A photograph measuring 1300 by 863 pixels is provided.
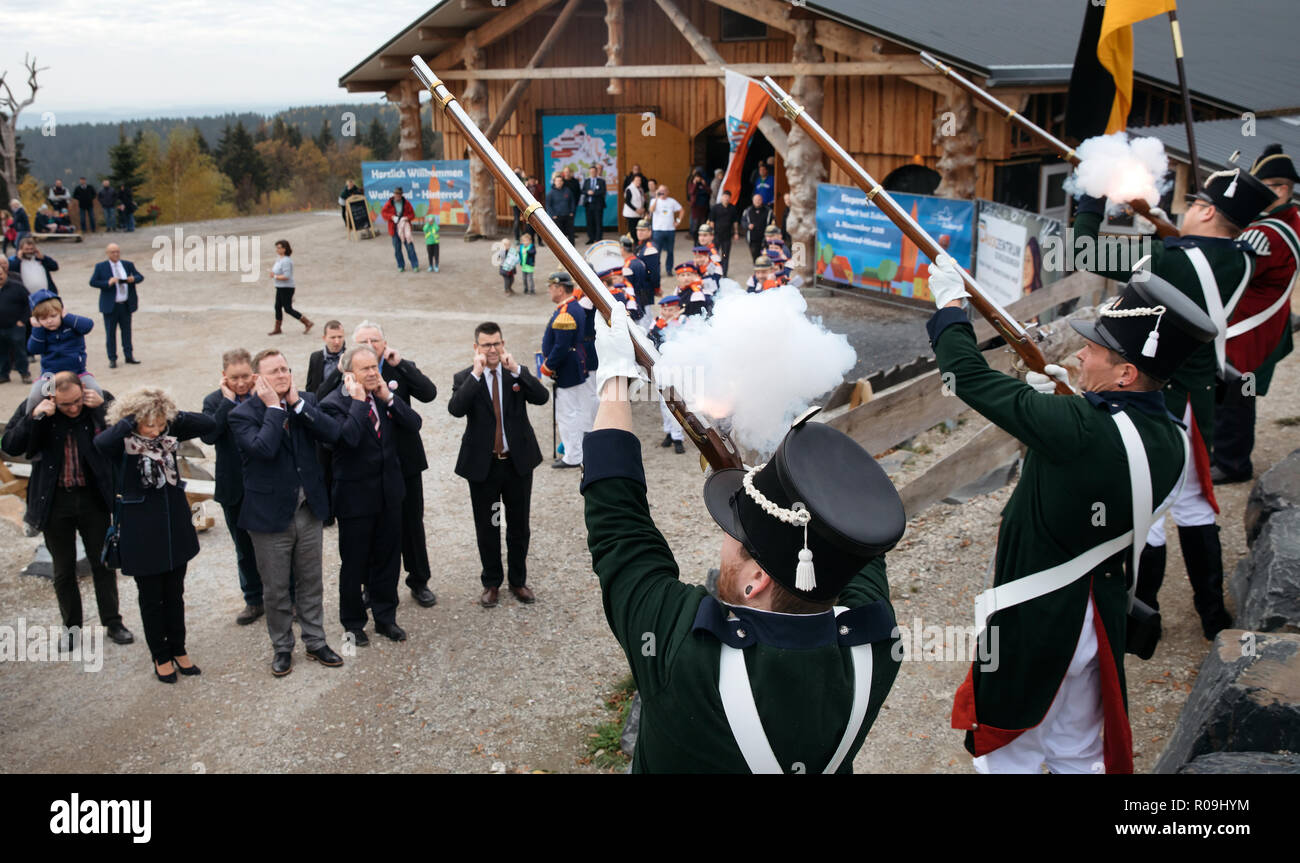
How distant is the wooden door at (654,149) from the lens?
23.5 metres

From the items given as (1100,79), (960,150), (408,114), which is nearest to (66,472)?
(1100,79)

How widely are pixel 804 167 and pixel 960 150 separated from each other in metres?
2.78

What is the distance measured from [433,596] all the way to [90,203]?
26.2 meters

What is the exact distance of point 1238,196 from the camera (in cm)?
517

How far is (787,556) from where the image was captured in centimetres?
212

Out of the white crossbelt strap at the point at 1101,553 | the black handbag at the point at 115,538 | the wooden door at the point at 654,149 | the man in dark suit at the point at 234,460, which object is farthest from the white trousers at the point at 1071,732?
the wooden door at the point at 654,149

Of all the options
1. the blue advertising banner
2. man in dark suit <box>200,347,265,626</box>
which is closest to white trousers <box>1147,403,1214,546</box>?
man in dark suit <box>200,347,265,626</box>

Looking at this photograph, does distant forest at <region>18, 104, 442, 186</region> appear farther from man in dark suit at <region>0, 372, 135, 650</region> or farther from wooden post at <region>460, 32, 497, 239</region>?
man in dark suit at <region>0, 372, 135, 650</region>

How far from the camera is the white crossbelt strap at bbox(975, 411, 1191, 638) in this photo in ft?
11.6

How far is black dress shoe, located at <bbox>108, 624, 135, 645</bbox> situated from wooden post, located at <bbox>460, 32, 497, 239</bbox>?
57.3ft

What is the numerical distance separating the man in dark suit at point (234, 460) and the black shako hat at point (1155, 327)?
15.9 feet

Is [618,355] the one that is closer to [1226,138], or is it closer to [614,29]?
[1226,138]

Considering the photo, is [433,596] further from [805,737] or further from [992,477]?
[805,737]

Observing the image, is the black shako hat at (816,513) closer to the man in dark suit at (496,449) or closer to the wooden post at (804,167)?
the man in dark suit at (496,449)
